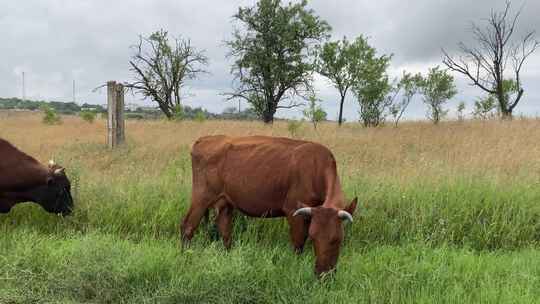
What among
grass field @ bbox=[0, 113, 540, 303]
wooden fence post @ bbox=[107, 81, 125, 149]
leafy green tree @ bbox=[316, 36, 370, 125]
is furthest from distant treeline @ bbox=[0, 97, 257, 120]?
grass field @ bbox=[0, 113, 540, 303]

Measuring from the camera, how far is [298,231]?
5410 millimetres

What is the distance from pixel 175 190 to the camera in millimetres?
7508

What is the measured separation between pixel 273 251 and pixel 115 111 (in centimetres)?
842

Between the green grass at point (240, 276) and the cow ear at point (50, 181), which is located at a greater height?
the cow ear at point (50, 181)

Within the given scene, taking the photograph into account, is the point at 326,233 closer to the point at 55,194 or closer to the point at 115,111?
the point at 55,194

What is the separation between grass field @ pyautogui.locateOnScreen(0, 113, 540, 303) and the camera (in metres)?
4.33

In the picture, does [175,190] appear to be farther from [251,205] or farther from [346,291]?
[346,291]

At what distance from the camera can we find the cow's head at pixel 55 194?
22.6ft

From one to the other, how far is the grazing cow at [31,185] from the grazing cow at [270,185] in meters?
2.30

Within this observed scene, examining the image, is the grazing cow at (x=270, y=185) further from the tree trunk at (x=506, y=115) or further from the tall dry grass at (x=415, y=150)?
the tree trunk at (x=506, y=115)

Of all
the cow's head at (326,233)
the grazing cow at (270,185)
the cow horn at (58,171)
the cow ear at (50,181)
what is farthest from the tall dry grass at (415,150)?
the cow's head at (326,233)

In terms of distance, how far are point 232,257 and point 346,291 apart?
1247mm

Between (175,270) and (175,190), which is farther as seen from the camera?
(175,190)

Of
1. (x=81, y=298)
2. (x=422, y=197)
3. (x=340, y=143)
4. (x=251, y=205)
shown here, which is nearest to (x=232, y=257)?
(x=251, y=205)
